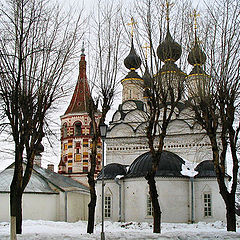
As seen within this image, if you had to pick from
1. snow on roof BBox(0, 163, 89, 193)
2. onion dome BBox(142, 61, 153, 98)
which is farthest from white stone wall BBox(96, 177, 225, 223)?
onion dome BBox(142, 61, 153, 98)

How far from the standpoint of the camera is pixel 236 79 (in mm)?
11414

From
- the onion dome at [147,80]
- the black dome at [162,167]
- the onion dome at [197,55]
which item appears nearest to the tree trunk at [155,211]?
the onion dome at [147,80]

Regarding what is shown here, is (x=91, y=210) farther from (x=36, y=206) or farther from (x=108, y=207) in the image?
(x=36, y=206)

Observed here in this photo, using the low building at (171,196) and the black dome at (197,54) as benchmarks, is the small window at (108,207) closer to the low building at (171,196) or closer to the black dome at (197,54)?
→ the low building at (171,196)

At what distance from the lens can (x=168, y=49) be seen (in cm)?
1327

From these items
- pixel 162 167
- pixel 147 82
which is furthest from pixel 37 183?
pixel 147 82

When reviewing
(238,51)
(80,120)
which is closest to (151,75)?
(238,51)

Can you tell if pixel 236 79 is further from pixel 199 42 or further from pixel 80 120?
pixel 80 120

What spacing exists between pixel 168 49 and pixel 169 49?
61 centimetres

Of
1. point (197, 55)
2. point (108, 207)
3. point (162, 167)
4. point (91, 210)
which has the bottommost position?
point (108, 207)

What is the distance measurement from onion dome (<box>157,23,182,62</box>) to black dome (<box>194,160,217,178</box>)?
719 cm

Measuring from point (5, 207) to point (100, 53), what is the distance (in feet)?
35.5

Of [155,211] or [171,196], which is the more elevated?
[155,211]

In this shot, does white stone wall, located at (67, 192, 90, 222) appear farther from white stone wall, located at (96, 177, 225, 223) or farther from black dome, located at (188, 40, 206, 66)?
black dome, located at (188, 40, 206, 66)
